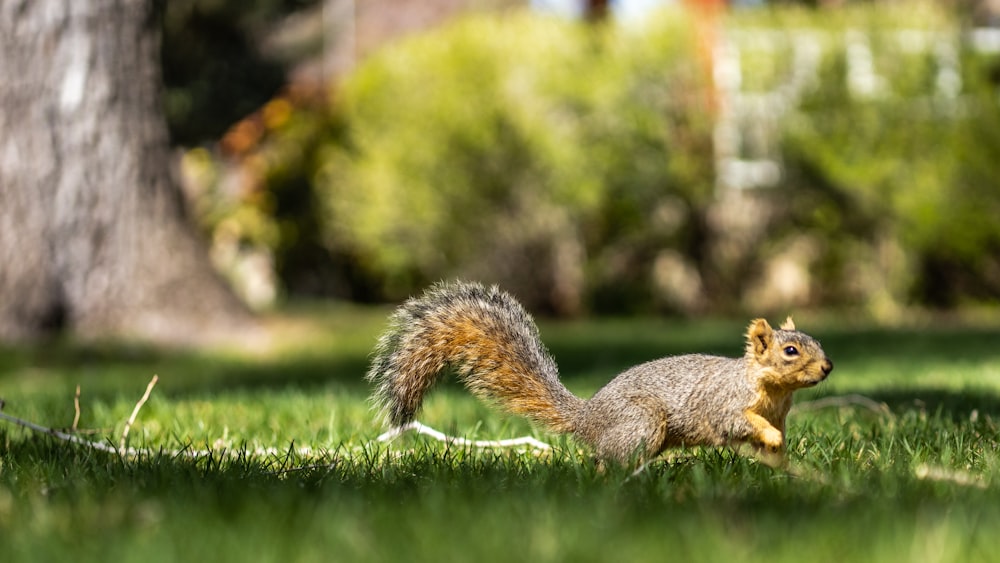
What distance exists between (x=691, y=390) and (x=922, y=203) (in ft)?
29.3

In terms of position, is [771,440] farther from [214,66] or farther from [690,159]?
[214,66]

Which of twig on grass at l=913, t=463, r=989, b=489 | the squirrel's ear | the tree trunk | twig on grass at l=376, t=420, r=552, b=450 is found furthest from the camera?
the tree trunk

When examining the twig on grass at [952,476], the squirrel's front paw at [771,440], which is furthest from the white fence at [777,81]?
the twig on grass at [952,476]

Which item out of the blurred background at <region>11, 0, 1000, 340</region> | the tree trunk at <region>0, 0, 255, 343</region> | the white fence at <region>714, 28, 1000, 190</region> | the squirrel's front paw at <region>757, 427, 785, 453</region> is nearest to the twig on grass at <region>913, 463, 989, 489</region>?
the squirrel's front paw at <region>757, 427, 785, 453</region>

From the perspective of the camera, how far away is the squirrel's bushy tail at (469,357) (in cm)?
344

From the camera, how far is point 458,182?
473 inches

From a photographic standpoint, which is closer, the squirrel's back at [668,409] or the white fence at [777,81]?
the squirrel's back at [668,409]

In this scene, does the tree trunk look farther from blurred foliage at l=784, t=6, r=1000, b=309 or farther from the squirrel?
blurred foliage at l=784, t=6, r=1000, b=309

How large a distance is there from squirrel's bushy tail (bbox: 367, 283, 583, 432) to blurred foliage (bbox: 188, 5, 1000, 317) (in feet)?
26.2

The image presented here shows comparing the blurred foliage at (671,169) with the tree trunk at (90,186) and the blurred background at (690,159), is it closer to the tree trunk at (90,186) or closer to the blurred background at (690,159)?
the blurred background at (690,159)

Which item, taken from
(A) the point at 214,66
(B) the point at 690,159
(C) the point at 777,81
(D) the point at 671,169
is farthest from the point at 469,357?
(A) the point at 214,66

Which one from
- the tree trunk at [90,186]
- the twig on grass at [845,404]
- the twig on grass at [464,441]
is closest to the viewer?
the twig on grass at [464,441]

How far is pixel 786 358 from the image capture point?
3.36 meters

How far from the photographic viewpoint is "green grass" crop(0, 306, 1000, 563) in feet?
6.88
